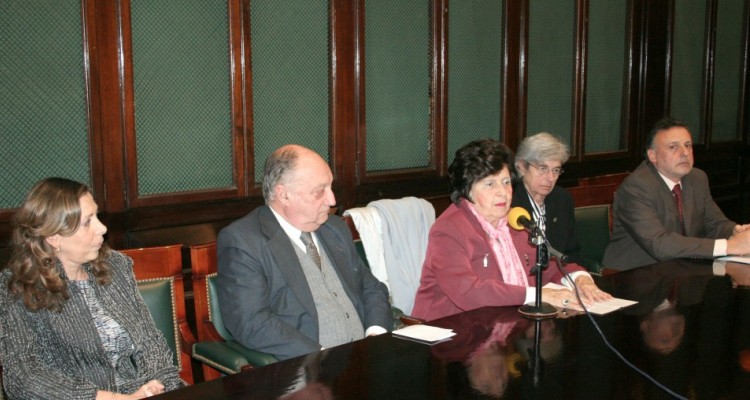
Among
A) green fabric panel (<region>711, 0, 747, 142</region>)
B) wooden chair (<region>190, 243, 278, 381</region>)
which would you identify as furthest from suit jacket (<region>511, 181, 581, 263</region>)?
green fabric panel (<region>711, 0, 747, 142</region>)

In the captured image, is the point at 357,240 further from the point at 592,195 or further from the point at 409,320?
the point at 592,195

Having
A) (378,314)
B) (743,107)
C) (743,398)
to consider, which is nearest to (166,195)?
(378,314)

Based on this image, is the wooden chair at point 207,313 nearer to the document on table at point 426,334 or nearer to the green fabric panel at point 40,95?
the document on table at point 426,334

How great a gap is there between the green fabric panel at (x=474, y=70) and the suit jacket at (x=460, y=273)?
179cm

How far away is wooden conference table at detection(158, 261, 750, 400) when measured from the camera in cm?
197

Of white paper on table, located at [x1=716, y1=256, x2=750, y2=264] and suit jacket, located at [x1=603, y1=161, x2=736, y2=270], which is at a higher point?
suit jacket, located at [x1=603, y1=161, x2=736, y2=270]

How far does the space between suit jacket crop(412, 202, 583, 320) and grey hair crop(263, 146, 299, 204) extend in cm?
63

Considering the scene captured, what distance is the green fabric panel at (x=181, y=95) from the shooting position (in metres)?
3.48

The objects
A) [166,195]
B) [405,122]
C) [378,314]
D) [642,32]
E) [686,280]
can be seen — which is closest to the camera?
[378,314]

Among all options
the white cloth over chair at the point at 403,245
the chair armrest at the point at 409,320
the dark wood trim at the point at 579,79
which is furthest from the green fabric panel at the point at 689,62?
the chair armrest at the point at 409,320

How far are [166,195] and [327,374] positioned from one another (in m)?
1.77

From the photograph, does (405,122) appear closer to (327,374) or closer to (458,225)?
(458,225)

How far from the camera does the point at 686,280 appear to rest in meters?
3.28

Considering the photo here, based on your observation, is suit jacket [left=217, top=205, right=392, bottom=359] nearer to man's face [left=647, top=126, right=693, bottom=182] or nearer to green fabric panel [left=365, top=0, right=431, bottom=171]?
green fabric panel [left=365, top=0, right=431, bottom=171]
